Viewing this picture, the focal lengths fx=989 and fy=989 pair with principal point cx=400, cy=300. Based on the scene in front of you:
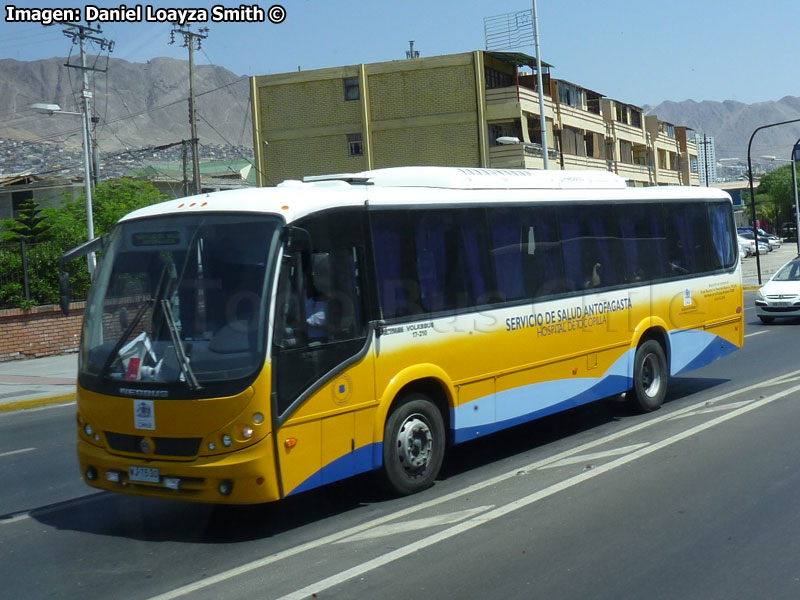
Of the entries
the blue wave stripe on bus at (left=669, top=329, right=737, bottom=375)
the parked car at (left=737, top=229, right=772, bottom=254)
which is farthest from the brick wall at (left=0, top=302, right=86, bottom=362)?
the parked car at (left=737, top=229, right=772, bottom=254)

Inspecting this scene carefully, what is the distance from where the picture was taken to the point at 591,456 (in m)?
9.64

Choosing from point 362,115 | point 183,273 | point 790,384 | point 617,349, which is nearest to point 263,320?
point 183,273

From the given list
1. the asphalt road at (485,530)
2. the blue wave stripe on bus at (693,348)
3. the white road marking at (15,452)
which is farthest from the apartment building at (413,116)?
the asphalt road at (485,530)

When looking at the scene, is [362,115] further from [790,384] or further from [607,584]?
[607,584]

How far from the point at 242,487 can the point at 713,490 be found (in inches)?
149

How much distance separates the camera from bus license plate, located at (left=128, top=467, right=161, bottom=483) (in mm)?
7311

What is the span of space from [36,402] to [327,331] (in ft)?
35.5

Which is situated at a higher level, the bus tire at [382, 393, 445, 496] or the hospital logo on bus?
the hospital logo on bus

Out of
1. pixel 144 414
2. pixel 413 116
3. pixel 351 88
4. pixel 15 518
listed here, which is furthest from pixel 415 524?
pixel 351 88

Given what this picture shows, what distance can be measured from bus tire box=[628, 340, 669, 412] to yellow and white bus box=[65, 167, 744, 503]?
118 cm

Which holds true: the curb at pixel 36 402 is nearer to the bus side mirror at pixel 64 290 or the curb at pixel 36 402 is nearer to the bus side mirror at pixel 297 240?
the bus side mirror at pixel 64 290

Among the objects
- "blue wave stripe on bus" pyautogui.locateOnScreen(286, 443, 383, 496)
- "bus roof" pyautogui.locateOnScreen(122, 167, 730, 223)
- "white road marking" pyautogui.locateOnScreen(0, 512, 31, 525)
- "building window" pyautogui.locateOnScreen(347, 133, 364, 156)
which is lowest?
"white road marking" pyautogui.locateOnScreen(0, 512, 31, 525)

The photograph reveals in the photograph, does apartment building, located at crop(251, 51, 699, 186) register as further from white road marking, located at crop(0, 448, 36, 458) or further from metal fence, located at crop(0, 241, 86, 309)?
white road marking, located at crop(0, 448, 36, 458)

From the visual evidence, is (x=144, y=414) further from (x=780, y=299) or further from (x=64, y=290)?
(x=780, y=299)
